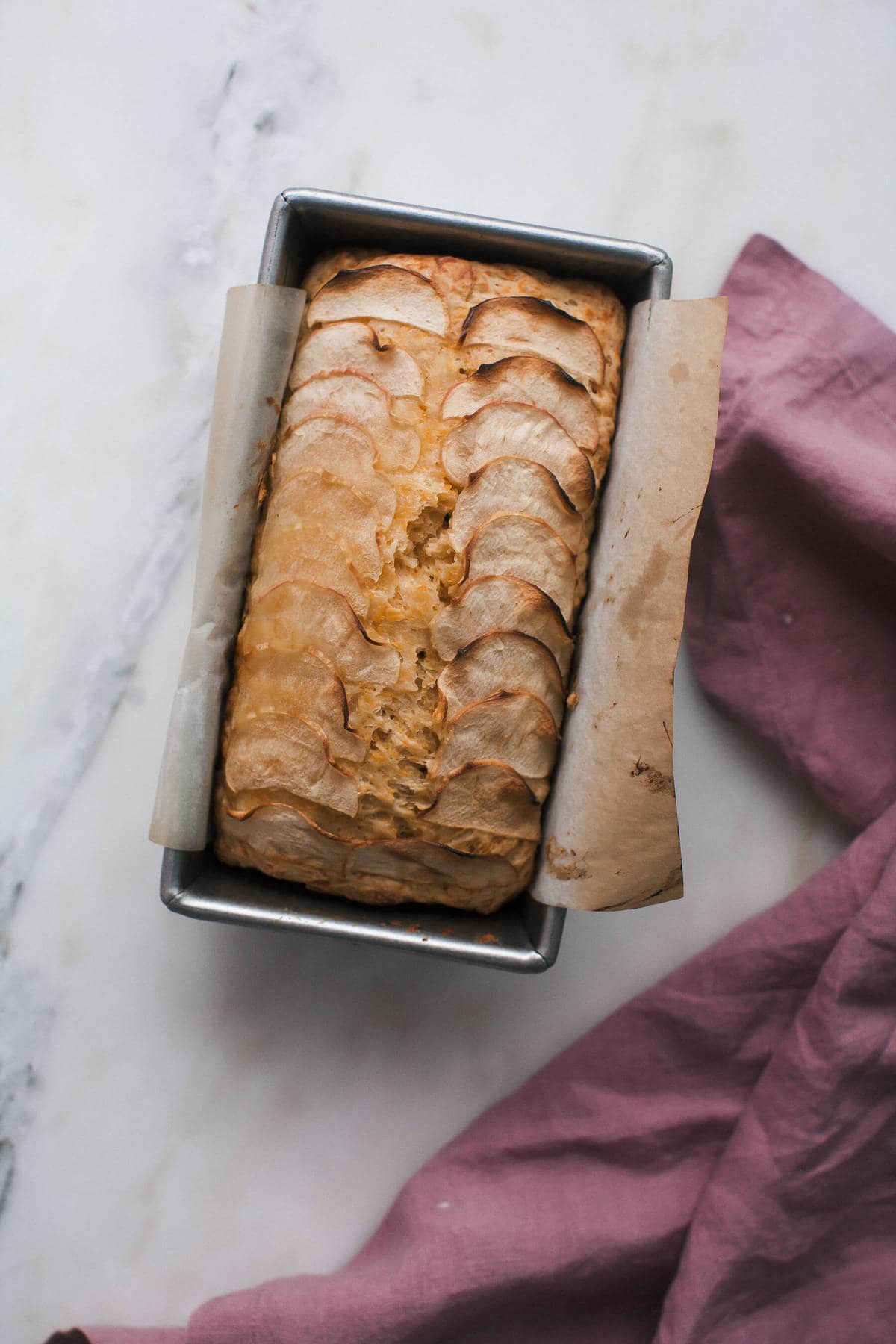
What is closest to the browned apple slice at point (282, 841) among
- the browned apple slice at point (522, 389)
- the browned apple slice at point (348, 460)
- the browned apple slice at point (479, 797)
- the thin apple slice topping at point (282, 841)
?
the thin apple slice topping at point (282, 841)

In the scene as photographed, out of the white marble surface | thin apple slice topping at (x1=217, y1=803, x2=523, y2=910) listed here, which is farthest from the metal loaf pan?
the white marble surface

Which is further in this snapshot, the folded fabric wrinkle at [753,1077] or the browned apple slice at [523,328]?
the folded fabric wrinkle at [753,1077]

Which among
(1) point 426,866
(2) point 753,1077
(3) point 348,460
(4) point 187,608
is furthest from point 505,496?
(2) point 753,1077

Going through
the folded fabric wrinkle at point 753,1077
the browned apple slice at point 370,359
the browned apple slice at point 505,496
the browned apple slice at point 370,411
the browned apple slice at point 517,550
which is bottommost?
the folded fabric wrinkle at point 753,1077

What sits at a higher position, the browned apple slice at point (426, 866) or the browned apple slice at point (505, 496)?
the browned apple slice at point (505, 496)

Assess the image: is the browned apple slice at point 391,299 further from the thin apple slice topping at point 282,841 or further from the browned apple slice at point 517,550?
the thin apple slice topping at point 282,841
